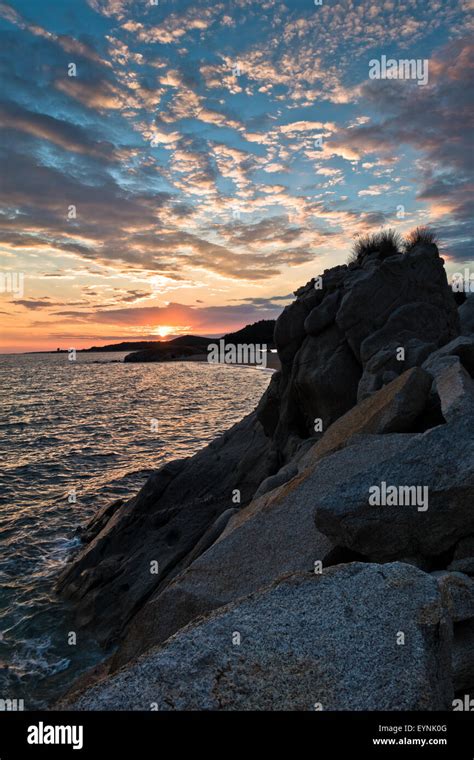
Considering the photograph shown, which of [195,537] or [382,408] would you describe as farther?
[195,537]

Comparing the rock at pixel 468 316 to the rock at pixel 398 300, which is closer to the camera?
the rock at pixel 398 300

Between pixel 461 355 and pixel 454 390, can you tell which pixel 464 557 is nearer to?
pixel 454 390

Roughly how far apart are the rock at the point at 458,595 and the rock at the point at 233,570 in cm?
229

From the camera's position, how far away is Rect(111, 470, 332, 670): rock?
7.93m

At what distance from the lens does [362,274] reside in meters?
19.6

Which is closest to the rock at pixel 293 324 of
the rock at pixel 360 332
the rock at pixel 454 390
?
the rock at pixel 360 332

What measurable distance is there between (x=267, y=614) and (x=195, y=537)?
1195cm

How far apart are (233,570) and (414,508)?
137 inches

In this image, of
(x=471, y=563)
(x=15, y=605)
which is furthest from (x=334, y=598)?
(x=15, y=605)

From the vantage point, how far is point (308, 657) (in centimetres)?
463

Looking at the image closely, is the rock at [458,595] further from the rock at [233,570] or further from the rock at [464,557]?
the rock at [233,570]

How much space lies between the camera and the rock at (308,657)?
4266 mm

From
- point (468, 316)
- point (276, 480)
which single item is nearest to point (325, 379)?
point (276, 480)
